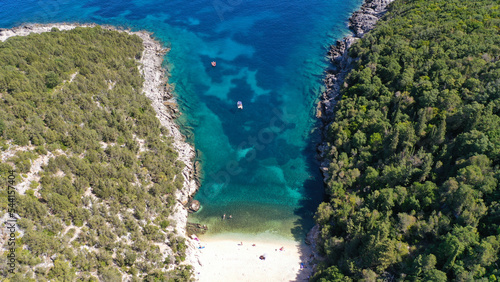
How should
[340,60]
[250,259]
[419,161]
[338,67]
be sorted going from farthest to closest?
[340,60]
[338,67]
[250,259]
[419,161]

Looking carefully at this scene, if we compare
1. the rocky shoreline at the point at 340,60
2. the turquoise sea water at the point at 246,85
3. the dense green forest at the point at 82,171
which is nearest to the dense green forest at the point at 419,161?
the rocky shoreline at the point at 340,60

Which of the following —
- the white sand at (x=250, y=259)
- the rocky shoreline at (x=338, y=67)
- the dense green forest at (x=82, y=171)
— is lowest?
the white sand at (x=250, y=259)

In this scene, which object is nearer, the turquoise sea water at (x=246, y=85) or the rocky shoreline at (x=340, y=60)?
the turquoise sea water at (x=246, y=85)

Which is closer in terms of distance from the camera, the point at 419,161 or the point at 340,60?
the point at 419,161

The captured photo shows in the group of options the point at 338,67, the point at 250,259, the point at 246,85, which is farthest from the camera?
the point at 338,67

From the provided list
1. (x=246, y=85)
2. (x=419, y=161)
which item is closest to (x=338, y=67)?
(x=246, y=85)

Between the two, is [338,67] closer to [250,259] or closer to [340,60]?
[340,60]

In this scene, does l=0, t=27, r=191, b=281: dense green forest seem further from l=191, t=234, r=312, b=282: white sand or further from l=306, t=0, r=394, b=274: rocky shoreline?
l=306, t=0, r=394, b=274: rocky shoreline

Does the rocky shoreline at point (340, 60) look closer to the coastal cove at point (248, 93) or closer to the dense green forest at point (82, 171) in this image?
the coastal cove at point (248, 93)
